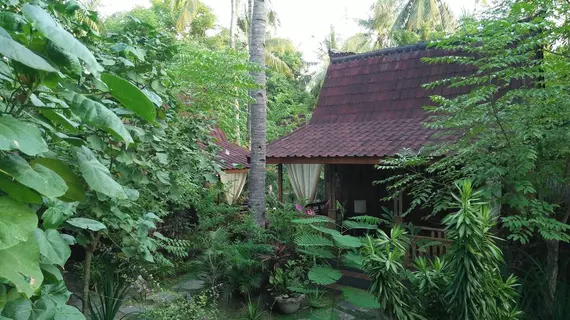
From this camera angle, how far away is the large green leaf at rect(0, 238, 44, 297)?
2.87ft

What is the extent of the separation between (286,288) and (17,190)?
16.8 feet

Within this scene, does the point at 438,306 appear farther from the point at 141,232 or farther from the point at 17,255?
the point at 17,255

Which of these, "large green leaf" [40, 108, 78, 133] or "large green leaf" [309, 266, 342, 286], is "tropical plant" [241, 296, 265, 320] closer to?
"large green leaf" [309, 266, 342, 286]

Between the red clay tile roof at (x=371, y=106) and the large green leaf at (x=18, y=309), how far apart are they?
19.1 feet

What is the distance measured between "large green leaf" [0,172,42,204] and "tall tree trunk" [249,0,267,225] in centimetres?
598

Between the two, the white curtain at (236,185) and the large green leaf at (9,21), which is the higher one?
the large green leaf at (9,21)

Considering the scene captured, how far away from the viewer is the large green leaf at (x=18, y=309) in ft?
3.43

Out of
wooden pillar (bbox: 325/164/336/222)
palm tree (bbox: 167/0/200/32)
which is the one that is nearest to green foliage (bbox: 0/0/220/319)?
wooden pillar (bbox: 325/164/336/222)

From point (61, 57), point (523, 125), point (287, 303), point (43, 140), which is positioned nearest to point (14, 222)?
point (43, 140)

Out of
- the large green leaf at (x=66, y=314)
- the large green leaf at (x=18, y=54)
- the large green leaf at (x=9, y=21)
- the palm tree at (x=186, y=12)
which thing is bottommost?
the large green leaf at (x=66, y=314)

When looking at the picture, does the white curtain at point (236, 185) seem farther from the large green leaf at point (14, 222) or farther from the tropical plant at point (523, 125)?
the large green leaf at point (14, 222)

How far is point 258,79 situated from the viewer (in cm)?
701

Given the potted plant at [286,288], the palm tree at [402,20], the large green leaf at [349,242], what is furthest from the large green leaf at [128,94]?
the palm tree at [402,20]

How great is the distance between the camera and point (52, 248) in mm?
1235
